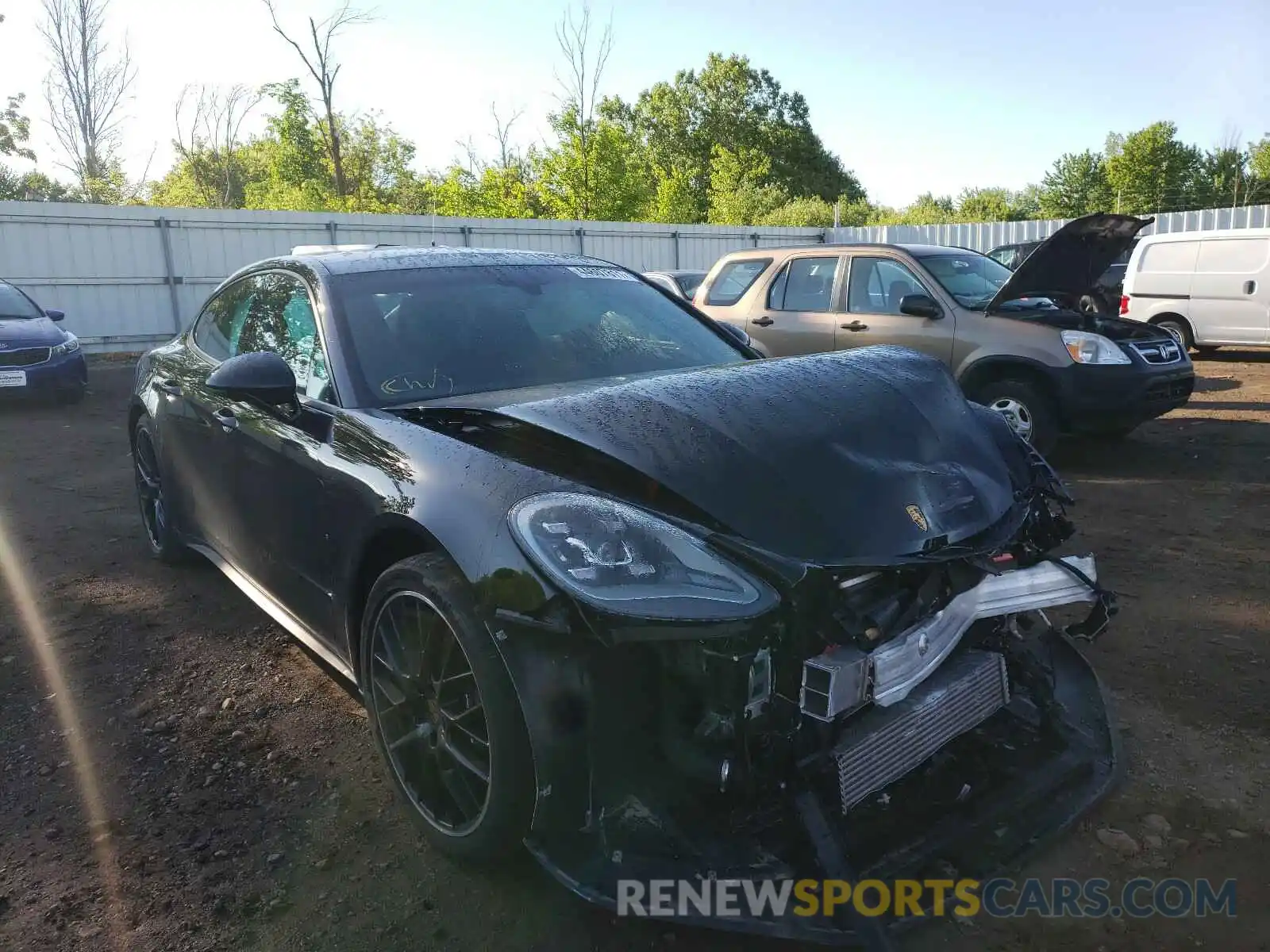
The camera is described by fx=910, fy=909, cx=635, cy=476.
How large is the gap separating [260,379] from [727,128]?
61.7 metres

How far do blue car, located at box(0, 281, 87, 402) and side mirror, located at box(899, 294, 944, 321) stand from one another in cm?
950

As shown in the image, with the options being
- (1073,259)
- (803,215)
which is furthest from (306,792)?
(803,215)

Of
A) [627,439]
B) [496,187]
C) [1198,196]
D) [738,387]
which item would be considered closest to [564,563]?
[627,439]

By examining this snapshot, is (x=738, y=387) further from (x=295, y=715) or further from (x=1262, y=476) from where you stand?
(x=1262, y=476)

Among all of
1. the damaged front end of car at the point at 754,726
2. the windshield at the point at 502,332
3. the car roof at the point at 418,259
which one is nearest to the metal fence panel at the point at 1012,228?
the car roof at the point at 418,259

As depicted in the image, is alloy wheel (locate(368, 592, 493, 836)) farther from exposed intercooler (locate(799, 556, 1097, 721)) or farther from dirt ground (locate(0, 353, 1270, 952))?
exposed intercooler (locate(799, 556, 1097, 721))

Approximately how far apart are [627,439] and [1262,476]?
6039 mm

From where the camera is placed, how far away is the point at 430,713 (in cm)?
238

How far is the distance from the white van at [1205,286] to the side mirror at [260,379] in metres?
11.7

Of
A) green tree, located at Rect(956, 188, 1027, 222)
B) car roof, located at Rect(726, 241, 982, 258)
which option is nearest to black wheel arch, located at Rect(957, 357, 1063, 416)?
car roof, located at Rect(726, 241, 982, 258)

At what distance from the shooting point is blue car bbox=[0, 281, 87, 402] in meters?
10.3

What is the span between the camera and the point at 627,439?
7.20ft

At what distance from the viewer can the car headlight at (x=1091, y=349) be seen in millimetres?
6652

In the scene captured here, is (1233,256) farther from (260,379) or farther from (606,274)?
(260,379)
